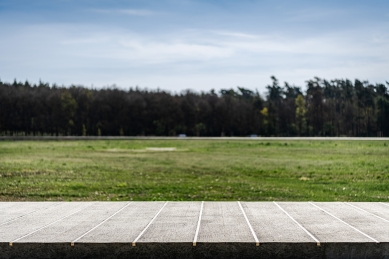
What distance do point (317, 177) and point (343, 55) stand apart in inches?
265

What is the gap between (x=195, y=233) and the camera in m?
4.73

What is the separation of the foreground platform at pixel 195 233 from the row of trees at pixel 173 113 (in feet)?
175

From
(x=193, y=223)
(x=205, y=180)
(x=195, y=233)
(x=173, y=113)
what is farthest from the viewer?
(x=173, y=113)

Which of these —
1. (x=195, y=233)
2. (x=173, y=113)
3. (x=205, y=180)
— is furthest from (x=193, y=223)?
(x=173, y=113)

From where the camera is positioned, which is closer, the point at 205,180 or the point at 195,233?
the point at 195,233

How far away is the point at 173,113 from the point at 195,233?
59.7 m

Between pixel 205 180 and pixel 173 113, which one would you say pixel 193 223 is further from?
pixel 173 113

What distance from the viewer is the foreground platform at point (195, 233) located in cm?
436

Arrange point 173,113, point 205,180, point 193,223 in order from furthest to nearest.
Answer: point 173,113, point 205,180, point 193,223

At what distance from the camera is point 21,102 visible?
58062 millimetres

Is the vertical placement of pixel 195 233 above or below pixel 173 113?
below

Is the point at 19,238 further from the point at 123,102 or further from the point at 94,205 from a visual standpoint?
the point at 123,102

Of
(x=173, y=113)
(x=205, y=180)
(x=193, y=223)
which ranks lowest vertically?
(x=205, y=180)

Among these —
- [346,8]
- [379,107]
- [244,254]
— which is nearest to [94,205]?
[244,254]
